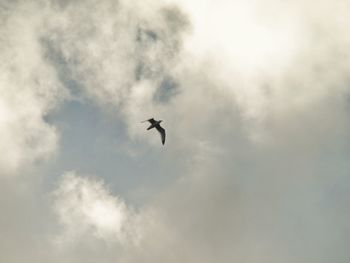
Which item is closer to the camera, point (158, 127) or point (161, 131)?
point (158, 127)

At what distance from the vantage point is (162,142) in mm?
124188

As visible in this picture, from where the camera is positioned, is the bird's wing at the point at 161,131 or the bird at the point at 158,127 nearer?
the bird at the point at 158,127

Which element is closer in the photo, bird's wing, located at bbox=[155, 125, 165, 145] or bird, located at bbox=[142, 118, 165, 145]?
bird, located at bbox=[142, 118, 165, 145]

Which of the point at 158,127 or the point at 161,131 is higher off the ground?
the point at 158,127

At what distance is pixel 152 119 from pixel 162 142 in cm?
674

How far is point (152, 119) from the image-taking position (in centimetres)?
12188
